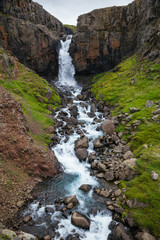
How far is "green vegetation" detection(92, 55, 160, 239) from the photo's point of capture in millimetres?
10734

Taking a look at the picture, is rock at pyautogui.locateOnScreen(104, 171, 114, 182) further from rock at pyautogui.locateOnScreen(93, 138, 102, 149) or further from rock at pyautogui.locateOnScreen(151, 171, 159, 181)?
rock at pyautogui.locateOnScreen(93, 138, 102, 149)

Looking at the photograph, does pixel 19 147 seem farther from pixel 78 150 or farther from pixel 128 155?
pixel 128 155

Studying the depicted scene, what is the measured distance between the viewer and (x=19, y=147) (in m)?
15.1

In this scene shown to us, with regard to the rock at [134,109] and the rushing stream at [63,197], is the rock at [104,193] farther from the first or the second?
the rock at [134,109]

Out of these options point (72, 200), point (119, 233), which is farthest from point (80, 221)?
point (119, 233)

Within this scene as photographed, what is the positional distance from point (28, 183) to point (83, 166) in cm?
673

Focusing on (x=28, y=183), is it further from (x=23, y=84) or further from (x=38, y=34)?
(x=38, y=34)

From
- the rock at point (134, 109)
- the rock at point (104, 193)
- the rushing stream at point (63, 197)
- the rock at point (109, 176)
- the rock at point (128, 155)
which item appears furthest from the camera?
the rock at point (134, 109)

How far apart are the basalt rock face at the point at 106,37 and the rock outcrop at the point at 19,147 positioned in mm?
44390

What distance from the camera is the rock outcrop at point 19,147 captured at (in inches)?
570

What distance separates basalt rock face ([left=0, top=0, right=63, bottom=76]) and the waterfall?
2.38 meters

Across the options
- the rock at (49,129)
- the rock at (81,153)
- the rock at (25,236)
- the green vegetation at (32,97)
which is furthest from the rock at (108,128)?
the rock at (25,236)

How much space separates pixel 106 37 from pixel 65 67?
18074 mm

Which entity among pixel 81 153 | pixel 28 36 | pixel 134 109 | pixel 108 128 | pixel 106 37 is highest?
pixel 106 37
